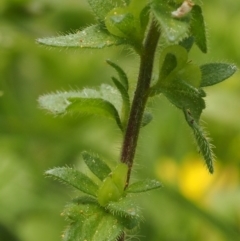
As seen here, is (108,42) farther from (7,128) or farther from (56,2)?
(56,2)

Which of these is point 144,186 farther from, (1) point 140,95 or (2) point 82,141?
(2) point 82,141

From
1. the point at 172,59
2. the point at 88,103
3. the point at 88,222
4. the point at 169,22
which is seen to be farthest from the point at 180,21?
the point at 88,222

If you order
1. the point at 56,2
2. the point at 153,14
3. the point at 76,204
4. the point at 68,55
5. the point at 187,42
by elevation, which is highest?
the point at 153,14

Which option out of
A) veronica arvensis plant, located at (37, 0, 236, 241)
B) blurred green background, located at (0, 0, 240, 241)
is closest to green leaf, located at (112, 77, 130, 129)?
veronica arvensis plant, located at (37, 0, 236, 241)

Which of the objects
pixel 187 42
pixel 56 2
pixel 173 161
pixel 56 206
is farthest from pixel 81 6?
pixel 187 42

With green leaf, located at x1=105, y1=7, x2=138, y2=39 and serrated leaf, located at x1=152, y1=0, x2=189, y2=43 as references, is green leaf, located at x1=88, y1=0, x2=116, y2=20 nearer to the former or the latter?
green leaf, located at x1=105, y1=7, x2=138, y2=39

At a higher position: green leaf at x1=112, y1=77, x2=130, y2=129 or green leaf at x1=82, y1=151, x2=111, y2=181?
green leaf at x1=112, y1=77, x2=130, y2=129
